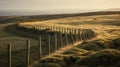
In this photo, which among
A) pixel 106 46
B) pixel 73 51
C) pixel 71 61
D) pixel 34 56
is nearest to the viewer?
pixel 71 61

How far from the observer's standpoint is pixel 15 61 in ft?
81.6

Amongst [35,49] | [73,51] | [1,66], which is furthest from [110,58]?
[35,49]

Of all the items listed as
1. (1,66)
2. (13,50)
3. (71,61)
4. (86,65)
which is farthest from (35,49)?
(86,65)

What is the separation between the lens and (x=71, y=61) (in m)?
19.3

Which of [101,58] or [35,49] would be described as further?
[35,49]

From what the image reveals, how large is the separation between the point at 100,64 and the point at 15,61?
9468 mm

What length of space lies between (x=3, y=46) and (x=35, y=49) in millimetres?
3739

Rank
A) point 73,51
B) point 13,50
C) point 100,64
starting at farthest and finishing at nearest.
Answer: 1. point 13,50
2. point 73,51
3. point 100,64

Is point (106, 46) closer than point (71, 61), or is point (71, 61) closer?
point (71, 61)

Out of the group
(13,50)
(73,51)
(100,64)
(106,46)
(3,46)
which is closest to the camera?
(100,64)

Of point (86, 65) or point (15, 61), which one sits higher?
point (86, 65)

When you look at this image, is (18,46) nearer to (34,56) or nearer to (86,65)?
(34,56)

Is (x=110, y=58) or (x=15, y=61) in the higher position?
(x=110, y=58)

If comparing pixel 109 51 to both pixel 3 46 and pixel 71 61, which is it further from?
pixel 3 46
